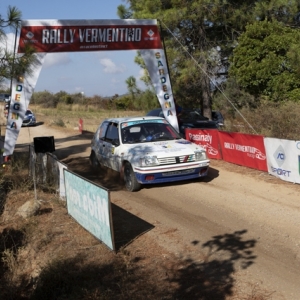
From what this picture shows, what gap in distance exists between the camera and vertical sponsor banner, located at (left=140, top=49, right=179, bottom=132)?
15.1 metres

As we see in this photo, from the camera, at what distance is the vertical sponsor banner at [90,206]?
253 inches

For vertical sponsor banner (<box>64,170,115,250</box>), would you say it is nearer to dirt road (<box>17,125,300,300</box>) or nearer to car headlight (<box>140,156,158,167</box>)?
dirt road (<box>17,125,300,300</box>)

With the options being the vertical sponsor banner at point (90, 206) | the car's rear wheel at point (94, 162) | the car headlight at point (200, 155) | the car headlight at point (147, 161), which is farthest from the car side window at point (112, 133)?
the vertical sponsor banner at point (90, 206)

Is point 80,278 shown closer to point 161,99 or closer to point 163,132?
point 163,132

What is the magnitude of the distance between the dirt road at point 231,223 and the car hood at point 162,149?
867mm

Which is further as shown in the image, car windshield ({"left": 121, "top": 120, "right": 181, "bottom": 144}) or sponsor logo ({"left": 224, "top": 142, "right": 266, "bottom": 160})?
sponsor logo ({"left": 224, "top": 142, "right": 266, "bottom": 160})

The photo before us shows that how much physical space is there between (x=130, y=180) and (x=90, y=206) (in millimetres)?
3580

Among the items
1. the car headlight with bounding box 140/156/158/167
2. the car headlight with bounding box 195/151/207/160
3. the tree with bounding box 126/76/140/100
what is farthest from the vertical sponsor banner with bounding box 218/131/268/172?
the tree with bounding box 126/76/140/100

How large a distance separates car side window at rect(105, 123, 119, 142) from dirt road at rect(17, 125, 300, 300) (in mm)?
1082

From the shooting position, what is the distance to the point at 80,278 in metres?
5.93

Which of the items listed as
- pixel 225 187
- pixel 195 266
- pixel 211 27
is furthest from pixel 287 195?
pixel 211 27

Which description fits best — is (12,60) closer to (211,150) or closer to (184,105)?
(211,150)

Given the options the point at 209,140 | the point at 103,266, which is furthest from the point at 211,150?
the point at 103,266

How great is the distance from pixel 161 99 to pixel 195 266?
982 centimetres
